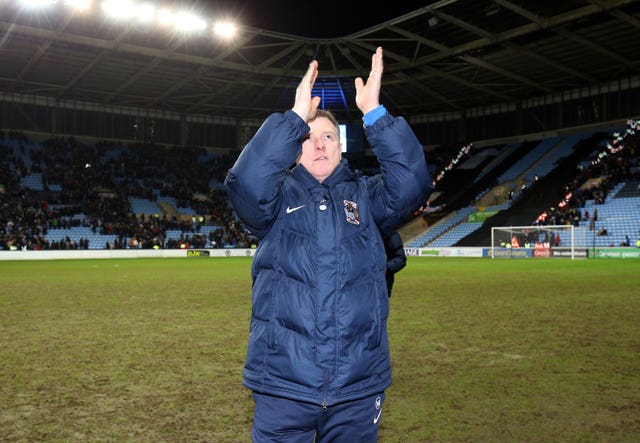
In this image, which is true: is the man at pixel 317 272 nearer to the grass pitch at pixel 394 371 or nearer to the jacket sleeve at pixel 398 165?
the jacket sleeve at pixel 398 165

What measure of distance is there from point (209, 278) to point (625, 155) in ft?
128

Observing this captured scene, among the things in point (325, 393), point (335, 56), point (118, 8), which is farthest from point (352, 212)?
point (335, 56)

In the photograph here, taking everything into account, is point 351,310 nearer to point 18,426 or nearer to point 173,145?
point 18,426

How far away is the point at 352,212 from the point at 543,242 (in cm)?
3939

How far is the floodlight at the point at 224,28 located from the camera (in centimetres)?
3684

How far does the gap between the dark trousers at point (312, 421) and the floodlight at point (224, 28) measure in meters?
37.0

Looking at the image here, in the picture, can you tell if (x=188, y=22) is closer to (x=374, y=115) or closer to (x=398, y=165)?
(x=374, y=115)

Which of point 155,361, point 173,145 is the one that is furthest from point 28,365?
point 173,145

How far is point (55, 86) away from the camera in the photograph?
166 feet

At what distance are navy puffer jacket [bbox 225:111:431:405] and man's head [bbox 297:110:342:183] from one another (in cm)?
5

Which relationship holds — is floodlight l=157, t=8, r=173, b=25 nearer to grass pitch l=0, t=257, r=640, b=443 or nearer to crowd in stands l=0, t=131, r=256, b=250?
crowd in stands l=0, t=131, r=256, b=250

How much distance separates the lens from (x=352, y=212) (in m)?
2.77

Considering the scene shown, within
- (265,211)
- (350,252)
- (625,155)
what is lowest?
(350,252)

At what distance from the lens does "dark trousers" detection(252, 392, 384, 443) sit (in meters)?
2.59
